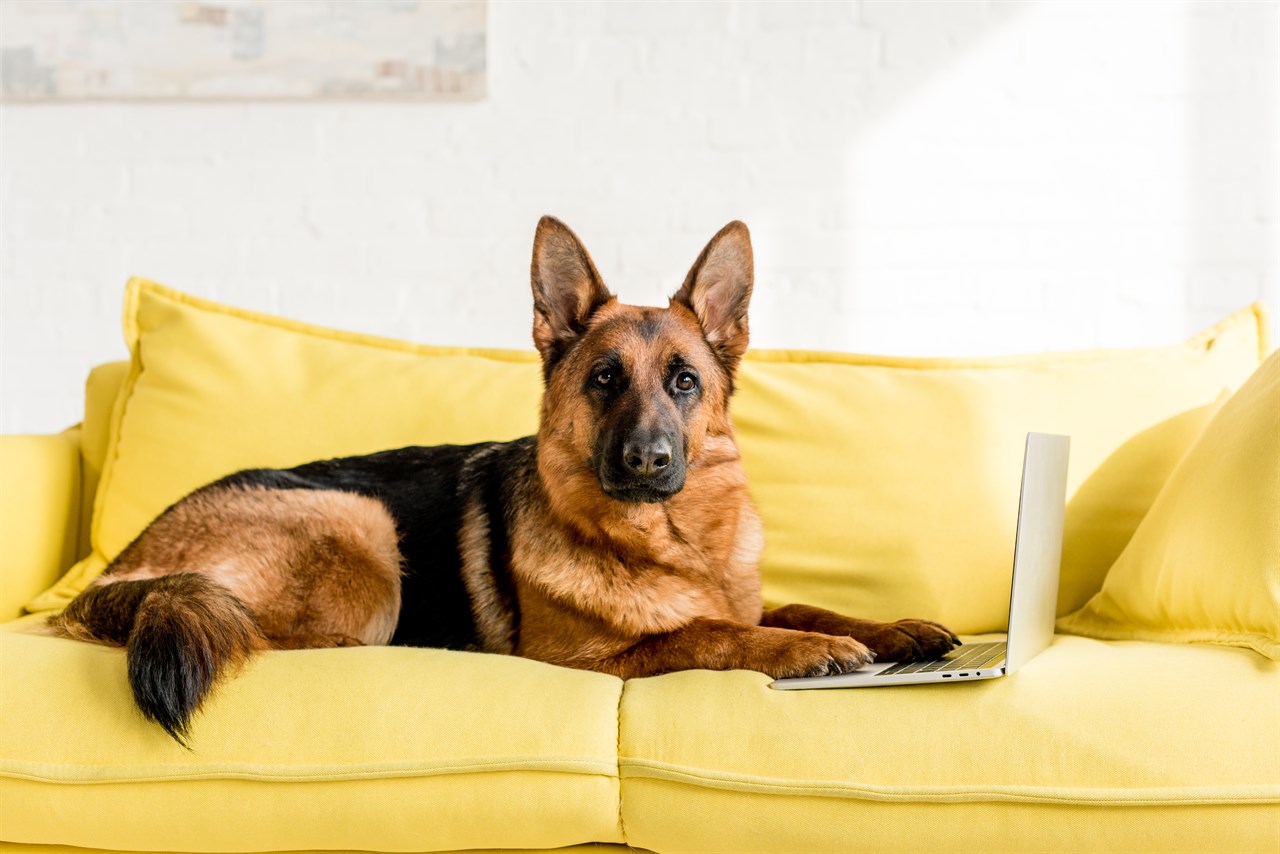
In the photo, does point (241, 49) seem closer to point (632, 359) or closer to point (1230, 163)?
point (632, 359)

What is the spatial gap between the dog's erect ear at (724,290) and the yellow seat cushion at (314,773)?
84cm

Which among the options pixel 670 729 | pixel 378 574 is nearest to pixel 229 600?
pixel 378 574

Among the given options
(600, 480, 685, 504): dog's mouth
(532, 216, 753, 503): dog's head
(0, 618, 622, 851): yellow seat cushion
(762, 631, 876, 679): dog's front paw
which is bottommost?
(0, 618, 622, 851): yellow seat cushion

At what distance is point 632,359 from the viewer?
1.90 metres

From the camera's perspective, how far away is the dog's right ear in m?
1.97

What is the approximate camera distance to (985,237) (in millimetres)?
3184

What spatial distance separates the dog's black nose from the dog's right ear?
371 millimetres

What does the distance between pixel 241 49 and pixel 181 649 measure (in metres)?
2.44

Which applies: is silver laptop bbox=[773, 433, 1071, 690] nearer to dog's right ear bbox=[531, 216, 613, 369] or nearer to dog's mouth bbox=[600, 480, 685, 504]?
dog's mouth bbox=[600, 480, 685, 504]

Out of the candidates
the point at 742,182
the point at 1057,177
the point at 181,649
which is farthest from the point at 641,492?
the point at 1057,177

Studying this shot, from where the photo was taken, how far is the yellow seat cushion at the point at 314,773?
1.44m

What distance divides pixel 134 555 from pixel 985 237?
2.52 metres

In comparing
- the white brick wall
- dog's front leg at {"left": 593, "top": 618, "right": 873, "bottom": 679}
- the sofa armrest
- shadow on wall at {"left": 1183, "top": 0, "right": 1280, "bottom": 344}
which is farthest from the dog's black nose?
shadow on wall at {"left": 1183, "top": 0, "right": 1280, "bottom": 344}

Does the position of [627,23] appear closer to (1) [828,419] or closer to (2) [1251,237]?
(1) [828,419]
